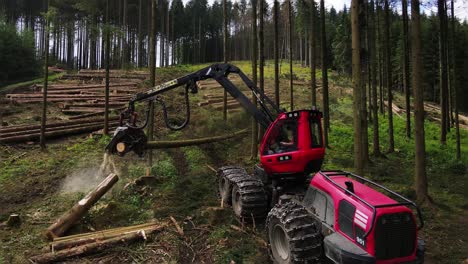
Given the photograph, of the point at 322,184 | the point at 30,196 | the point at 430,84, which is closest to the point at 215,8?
the point at 430,84

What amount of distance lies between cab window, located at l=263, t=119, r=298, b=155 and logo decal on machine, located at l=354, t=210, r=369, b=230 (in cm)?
291

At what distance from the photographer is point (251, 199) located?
9086mm

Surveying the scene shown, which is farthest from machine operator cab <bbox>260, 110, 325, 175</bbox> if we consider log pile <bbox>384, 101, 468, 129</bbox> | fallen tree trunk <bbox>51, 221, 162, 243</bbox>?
log pile <bbox>384, 101, 468, 129</bbox>

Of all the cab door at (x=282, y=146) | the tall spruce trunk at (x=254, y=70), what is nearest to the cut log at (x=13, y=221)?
the cab door at (x=282, y=146)

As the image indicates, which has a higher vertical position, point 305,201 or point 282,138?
point 282,138

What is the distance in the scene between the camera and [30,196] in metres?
12.9

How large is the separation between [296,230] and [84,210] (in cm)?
652

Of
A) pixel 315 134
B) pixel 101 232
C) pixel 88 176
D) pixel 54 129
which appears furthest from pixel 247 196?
pixel 54 129

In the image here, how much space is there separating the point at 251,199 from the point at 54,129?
16713mm

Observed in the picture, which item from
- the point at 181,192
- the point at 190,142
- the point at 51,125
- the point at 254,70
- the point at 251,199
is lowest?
the point at 181,192

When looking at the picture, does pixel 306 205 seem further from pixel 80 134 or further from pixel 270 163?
pixel 80 134

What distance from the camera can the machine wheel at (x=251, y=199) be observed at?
29.8 ft

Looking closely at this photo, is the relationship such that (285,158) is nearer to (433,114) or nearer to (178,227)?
(178,227)

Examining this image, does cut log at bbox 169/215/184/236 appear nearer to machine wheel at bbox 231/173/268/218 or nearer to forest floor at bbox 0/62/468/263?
forest floor at bbox 0/62/468/263
